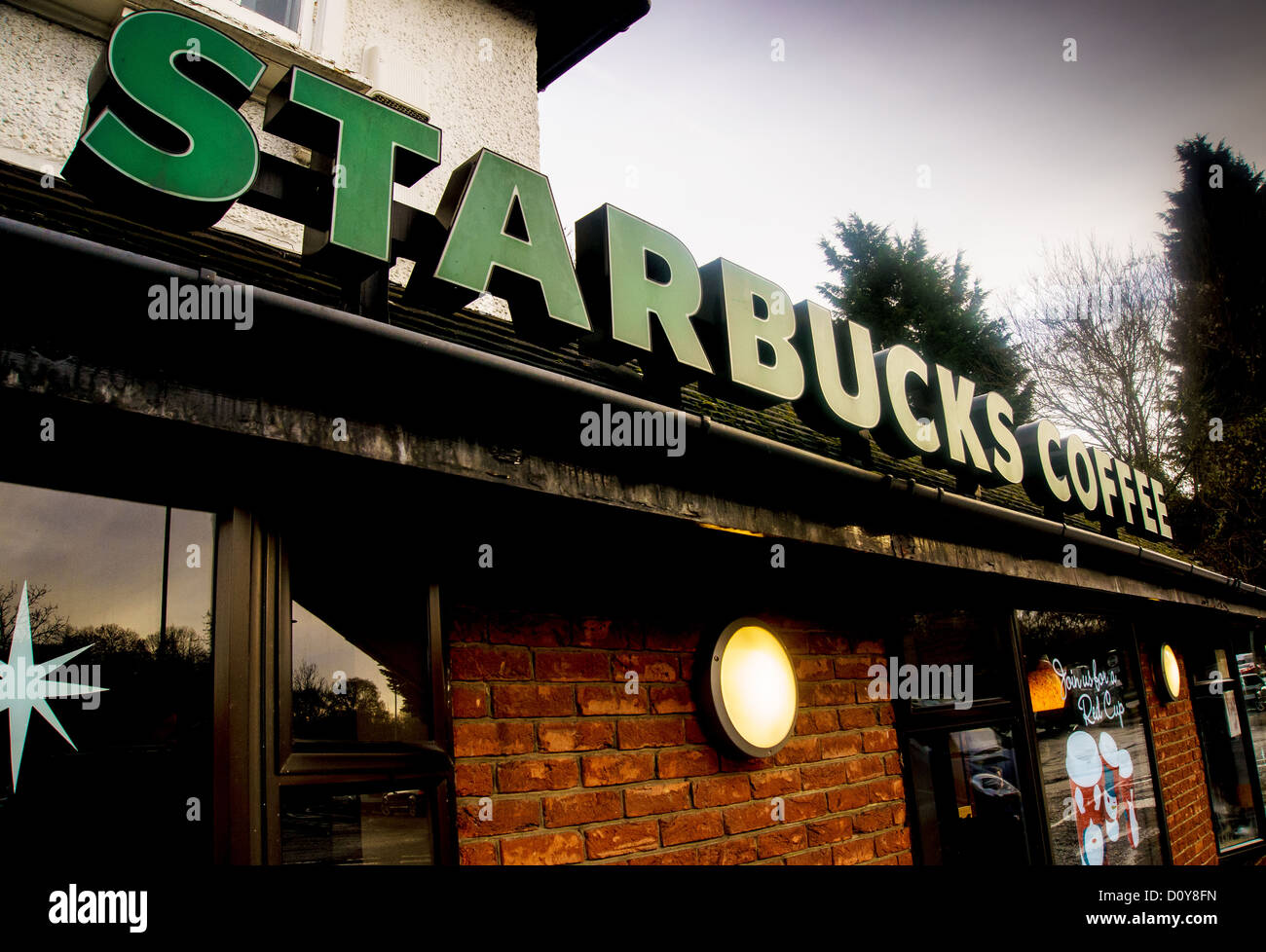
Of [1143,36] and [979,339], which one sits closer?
[1143,36]

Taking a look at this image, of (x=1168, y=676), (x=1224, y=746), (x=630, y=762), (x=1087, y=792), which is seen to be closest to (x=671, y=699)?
(x=630, y=762)

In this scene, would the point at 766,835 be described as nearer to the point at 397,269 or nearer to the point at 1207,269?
the point at 397,269

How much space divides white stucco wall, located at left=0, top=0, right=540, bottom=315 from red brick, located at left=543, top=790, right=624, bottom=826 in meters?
2.55

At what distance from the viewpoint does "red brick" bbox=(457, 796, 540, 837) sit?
97.6 inches

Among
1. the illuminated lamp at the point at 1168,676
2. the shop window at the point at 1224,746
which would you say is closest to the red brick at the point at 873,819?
the illuminated lamp at the point at 1168,676

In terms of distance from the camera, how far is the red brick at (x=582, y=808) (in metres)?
2.71

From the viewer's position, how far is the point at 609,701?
2.98 metres

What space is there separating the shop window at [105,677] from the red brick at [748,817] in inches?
81.4

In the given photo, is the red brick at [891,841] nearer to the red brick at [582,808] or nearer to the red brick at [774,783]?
the red brick at [774,783]

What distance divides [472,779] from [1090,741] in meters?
5.36

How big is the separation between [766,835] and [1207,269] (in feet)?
82.9

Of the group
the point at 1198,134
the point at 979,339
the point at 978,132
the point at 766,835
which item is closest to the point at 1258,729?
the point at 978,132

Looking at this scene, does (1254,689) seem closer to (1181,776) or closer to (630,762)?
(1181,776)
